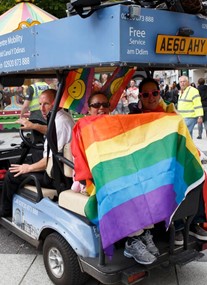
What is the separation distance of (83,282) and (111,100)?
1.83m

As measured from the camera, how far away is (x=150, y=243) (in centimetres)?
285

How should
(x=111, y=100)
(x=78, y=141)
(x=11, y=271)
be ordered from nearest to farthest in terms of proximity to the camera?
(x=78, y=141), (x=11, y=271), (x=111, y=100)

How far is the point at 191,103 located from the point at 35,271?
5.69 meters

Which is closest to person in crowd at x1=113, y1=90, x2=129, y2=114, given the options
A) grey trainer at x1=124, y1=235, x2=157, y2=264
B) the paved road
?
grey trainer at x1=124, y1=235, x2=157, y2=264

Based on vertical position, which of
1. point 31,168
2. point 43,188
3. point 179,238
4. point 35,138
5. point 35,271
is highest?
point 35,138

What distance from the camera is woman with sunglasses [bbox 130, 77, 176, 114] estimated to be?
148 inches

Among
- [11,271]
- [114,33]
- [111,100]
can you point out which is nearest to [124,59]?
[114,33]

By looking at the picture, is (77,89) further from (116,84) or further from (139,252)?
(139,252)

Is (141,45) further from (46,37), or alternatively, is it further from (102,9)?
(46,37)

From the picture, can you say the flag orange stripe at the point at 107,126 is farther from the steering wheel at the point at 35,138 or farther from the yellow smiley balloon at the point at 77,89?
the steering wheel at the point at 35,138

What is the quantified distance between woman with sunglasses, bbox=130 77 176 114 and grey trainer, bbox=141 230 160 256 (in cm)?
134

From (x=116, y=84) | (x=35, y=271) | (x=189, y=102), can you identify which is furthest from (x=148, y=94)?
(x=189, y=102)

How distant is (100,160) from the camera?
263 cm

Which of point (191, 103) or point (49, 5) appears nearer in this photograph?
point (191, 103)
